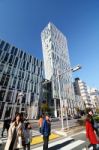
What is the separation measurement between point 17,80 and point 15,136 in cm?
3919

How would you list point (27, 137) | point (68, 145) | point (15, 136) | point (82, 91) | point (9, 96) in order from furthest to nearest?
point (82, 91) < point (9, 96) < point (68, 145) < point (27, 137) < point (15, 136)

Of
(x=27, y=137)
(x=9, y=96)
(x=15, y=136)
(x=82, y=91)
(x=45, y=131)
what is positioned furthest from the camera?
(x=82, y=91)

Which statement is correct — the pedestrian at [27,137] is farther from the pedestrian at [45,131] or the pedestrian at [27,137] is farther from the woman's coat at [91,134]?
the woman's coat at [91,134]

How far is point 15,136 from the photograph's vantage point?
14.3 feet

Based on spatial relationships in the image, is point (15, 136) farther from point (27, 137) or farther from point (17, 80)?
point (17, 80)

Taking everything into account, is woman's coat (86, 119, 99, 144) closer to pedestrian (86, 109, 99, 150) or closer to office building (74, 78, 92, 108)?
pedestrian (86, 109, 99, 150)

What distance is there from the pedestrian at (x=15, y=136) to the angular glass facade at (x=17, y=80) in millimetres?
32037

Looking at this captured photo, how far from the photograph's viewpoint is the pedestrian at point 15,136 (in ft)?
13.7

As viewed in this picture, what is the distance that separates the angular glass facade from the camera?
125 feet

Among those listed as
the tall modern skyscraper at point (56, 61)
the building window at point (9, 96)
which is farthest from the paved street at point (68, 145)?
the tall modern skyscraper at point (56, 61)

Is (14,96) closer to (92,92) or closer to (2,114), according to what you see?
(2,114)

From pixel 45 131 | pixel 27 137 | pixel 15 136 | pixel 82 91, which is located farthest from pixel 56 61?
pixel 15 136

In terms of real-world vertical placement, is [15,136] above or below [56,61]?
below

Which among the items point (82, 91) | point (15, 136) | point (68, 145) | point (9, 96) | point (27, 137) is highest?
point (82, 91)
